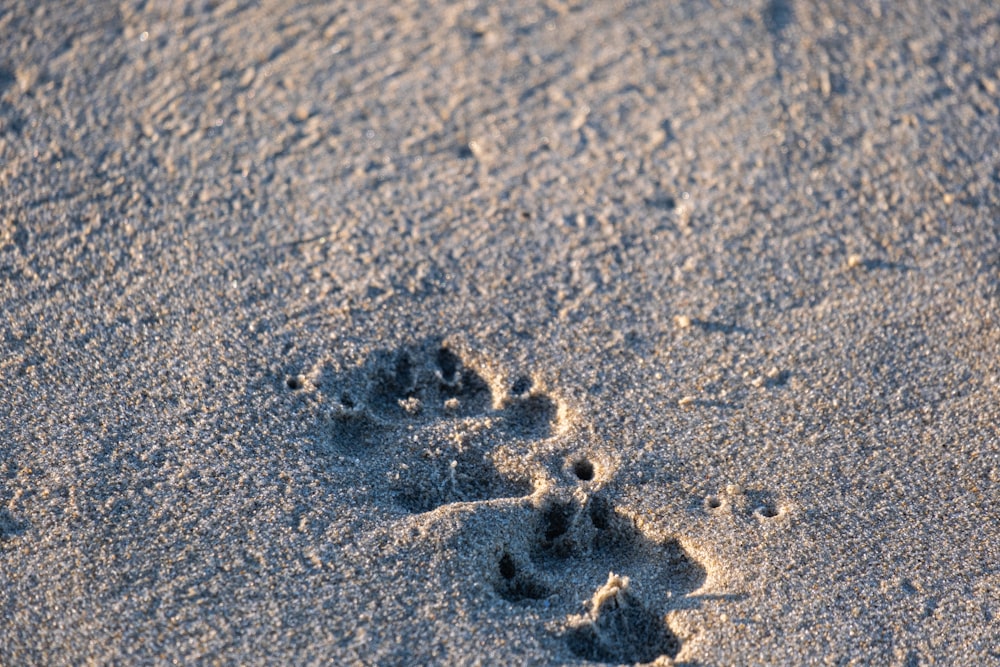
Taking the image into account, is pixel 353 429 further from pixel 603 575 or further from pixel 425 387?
pixel 603 575

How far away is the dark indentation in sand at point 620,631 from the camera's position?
161 cm

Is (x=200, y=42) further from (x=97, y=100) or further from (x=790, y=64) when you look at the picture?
(x=790, y=64)

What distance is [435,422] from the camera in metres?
1.86

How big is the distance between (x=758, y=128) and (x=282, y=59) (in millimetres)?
1069

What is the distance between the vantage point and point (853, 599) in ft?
5.41

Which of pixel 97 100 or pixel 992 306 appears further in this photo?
pixel 97 100

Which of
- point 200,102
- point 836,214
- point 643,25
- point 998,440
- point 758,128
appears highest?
point 200,102

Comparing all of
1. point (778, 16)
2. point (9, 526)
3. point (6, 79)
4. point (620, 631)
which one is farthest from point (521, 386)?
point (6, 79)

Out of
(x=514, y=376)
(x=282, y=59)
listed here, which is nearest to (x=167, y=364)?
(x=514, y=376)

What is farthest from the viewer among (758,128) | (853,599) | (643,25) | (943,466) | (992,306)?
(643,25)

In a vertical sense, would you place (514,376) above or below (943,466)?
above

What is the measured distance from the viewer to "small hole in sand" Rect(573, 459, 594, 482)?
5.89 ft

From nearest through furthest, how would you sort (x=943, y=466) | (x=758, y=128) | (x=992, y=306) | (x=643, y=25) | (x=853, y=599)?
1. (x=853, y=599)
2. (x=943, y=466)
3. (x=992, y=306)
4. (x=758, y=128)
5. (x=643, y=25)

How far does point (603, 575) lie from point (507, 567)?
0.16m
